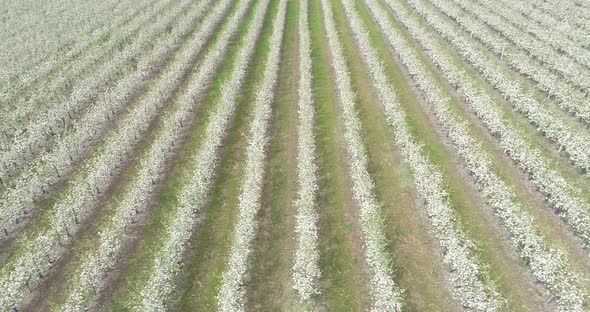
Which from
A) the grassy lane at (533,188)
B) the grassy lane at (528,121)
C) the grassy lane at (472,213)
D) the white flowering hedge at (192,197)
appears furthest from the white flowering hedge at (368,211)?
the grassy lane at (528,121)

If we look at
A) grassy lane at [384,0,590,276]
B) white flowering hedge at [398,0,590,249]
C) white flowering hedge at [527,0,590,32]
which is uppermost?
Answer: white flowering hedge at [527,0,590,32]

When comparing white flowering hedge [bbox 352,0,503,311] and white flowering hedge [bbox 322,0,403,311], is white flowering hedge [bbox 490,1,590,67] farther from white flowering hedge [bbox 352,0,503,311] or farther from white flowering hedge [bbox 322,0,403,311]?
white flowering hedge [bbox 322,0,403,311]

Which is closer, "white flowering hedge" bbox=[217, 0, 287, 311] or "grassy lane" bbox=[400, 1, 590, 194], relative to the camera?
"white flowering hedge" bbox=[217, 0, 287, 311]

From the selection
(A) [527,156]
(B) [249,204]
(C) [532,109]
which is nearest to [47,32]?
(B) [249,204]

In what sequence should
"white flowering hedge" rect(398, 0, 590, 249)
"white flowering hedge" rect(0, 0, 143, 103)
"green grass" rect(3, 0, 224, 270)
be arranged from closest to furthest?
"green grass" rect(3, 0, 224, 270) → "white flowering hedge" rect(398, 0, 590, 249) → "white flowering hedge" rect(0, 0, 143, 103)

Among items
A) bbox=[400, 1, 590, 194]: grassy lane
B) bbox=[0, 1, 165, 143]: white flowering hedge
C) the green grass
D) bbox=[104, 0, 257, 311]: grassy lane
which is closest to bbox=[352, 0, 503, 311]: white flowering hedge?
bbox=[400, 1, 590, 194]: grassy lane

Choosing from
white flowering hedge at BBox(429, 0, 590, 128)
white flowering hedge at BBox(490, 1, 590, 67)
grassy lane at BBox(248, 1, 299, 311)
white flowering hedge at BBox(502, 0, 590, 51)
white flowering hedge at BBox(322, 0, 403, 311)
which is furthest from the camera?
white flowering hedge at BBox(502, 0, 590, 51)

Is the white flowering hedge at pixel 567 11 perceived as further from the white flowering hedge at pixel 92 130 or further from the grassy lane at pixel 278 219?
the white flowering hedge at pixel 92 130
